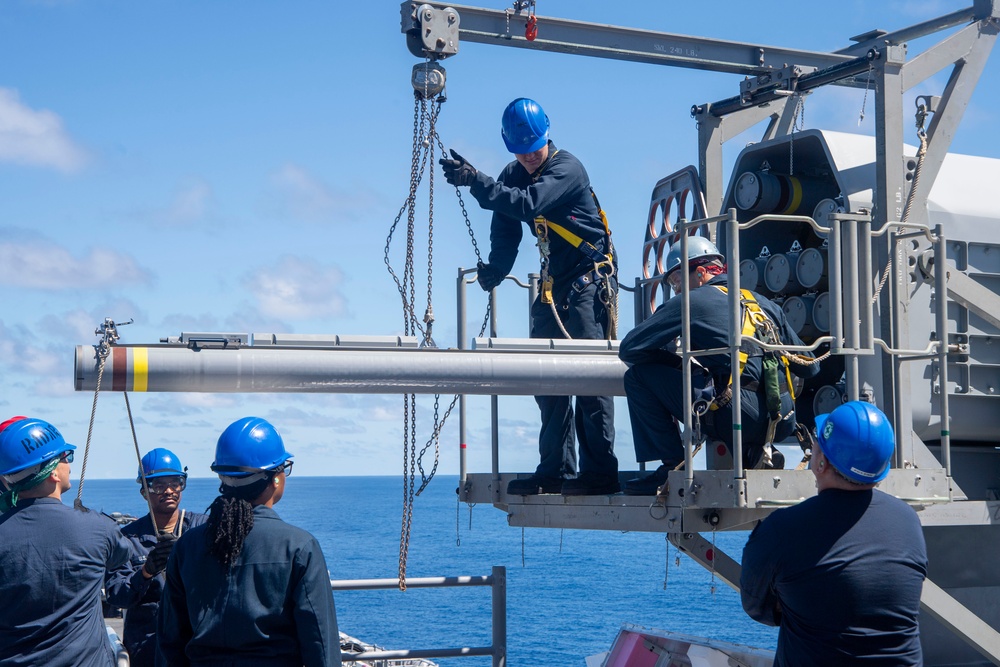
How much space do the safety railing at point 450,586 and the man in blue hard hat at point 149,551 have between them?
980mm

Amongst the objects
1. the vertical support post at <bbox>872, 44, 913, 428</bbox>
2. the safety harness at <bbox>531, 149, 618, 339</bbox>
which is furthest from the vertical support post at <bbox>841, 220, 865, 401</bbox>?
the safety harness at <bbox>531, 149, 618, 339</bbox>

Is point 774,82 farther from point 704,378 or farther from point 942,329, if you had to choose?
point 704,378

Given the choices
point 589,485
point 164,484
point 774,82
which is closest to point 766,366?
point 589,485

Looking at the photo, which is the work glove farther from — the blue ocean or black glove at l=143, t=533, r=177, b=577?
the blue ocean

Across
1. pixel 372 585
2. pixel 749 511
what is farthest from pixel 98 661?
pixel 749 511

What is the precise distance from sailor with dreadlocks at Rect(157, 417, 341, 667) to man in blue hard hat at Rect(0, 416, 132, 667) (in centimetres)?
73

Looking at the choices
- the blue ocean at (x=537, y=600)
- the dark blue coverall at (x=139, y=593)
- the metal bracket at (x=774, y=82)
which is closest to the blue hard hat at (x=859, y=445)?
the dark blue coverall at (x=139, y=593)

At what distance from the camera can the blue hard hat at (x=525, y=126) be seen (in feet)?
25.3

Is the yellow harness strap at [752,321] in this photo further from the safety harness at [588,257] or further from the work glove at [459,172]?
the work glove at [459,172]

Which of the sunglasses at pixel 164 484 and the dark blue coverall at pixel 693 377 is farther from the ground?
the dark blue coverall at pixel 693 377

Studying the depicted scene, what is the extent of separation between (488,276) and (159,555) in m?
3.69

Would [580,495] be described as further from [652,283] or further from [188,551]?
[188,551]

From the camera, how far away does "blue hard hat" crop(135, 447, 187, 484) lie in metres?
6.44

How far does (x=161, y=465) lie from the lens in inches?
257
